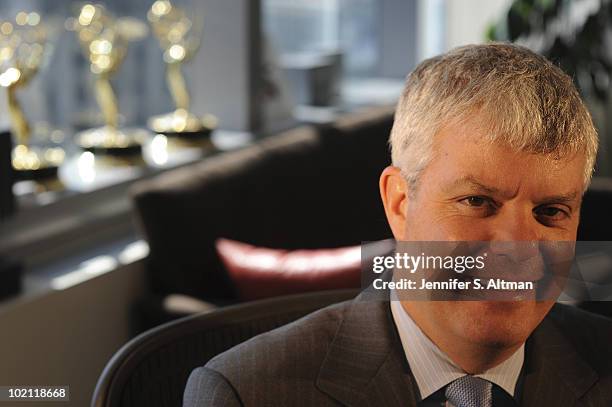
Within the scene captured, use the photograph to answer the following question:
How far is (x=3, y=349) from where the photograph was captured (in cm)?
168

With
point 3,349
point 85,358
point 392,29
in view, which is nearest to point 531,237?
point 3,349

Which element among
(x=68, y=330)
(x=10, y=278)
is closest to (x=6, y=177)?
(x=10, y=278)

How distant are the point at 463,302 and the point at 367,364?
0.18m

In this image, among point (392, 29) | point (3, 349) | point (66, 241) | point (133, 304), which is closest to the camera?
point (3, 349)

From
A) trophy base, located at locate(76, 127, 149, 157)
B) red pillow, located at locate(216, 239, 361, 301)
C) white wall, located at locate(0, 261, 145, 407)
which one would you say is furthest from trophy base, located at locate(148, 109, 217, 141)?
red pillow, located at locate(216, 239, 361, 301)

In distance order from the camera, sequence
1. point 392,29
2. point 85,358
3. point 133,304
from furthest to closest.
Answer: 1. point 392,29
2. point 133,304
3. point 85,358

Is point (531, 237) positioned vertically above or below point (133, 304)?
above

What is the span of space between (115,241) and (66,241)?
0.47 feet

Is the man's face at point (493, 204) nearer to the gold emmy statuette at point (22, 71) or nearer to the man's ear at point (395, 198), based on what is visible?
the man's ear at point (395, 198)

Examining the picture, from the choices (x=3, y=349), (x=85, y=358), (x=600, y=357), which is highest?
(x=600, y=357)

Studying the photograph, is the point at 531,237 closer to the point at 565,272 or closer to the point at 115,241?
the point at 565,272

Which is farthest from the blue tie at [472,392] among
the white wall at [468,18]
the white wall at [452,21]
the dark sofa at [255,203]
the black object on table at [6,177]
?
the white wall at [468,18]

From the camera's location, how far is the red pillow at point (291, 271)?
1.72 meters

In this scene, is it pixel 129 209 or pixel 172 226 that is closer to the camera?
pixel 172 226
